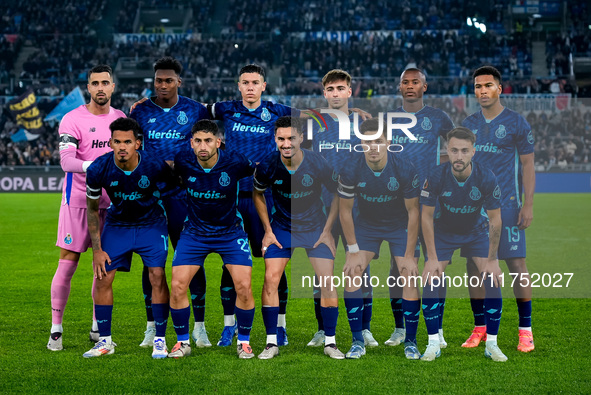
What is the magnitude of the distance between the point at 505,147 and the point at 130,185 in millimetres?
2972

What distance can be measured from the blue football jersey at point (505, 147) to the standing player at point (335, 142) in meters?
1.00

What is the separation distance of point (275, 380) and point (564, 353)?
2381 millimetres

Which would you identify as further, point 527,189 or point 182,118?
point 182,118

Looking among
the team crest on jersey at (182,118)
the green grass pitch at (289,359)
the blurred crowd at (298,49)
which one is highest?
the blurred crowd at (298,49)

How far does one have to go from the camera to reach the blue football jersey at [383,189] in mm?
5539

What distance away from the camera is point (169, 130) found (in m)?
6.07

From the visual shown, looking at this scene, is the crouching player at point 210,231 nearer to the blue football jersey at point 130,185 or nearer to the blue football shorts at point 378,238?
the blue football jersey at point 130,185

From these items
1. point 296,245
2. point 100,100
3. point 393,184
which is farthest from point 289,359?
point 100,100

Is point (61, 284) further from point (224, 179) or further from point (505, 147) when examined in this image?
point (505, 147)

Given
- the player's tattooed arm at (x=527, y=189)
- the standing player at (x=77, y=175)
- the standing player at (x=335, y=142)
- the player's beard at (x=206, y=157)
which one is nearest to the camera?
the player's beard at (x=206, y=157)

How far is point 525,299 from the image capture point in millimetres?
5750

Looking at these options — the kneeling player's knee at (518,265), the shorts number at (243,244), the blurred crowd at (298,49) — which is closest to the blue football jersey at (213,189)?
the shorts number at (243,244)

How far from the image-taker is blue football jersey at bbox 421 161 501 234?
5.52m

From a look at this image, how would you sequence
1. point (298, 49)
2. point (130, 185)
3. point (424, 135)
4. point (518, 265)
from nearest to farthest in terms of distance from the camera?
point (130, 185) → point (518, 265) → point (424, 135) → point (298, 49)
